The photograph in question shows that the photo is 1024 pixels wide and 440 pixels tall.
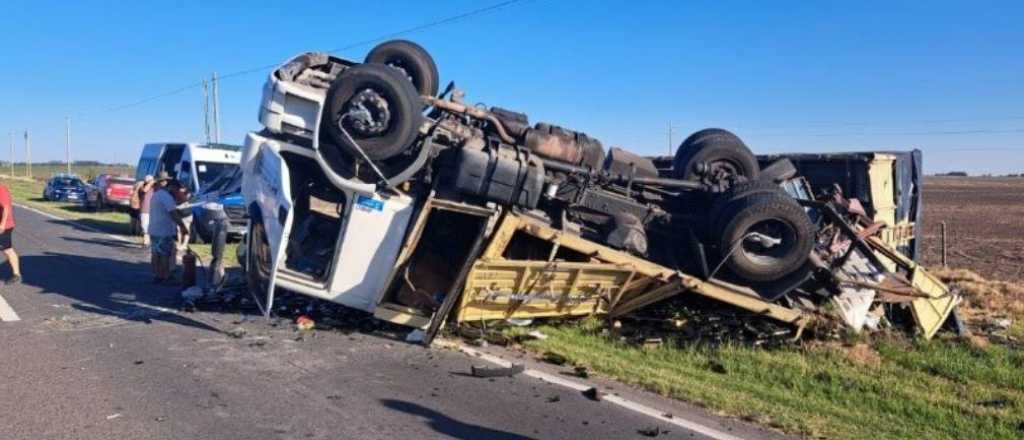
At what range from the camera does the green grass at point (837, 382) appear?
4922 millimetres

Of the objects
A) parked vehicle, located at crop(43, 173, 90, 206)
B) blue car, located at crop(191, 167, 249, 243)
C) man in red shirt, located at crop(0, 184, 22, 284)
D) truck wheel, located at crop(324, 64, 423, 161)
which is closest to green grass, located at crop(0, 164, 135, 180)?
parked vehicle, located at crop(43, 173, 90, 206)

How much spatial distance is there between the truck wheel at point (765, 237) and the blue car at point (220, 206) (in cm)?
840

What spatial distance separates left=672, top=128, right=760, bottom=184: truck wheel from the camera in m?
7.81

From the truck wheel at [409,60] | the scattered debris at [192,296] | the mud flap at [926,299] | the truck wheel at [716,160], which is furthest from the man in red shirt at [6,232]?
the mud flap at [926,299]

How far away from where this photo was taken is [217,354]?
6062 millimetres

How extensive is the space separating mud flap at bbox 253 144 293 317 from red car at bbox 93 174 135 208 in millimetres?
19209

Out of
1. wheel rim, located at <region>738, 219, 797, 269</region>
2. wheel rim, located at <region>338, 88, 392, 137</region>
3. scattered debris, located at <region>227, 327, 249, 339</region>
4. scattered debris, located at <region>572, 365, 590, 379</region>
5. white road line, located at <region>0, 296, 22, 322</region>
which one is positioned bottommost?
scattered debris, located at <region>572, 365, 590, 379</region>

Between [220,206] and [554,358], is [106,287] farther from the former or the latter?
[554,358]

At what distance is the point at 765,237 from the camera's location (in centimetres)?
661

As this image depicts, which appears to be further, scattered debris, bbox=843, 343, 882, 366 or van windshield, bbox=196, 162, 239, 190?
van windshield, bbox=196, 162, 239, 190

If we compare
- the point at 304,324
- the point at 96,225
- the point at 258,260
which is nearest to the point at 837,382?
the point at 304,324

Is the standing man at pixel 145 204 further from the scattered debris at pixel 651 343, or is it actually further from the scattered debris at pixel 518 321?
the scattered debris at pixel 651 343

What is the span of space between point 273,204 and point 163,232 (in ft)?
13.1

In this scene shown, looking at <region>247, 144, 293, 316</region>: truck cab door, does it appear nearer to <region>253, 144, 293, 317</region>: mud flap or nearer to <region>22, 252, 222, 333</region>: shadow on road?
<region>253, 144, 293, 317</region>: mud flap
